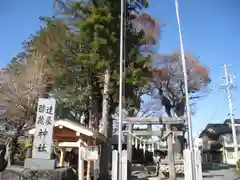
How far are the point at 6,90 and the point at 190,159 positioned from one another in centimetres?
1249

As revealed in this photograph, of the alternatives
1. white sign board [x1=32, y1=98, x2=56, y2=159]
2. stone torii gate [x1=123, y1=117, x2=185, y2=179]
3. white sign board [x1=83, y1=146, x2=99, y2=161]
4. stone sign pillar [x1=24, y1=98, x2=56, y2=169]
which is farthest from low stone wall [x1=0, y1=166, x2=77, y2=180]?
stone torii gate [x1=123, y1=117, x2=185, y2=179]

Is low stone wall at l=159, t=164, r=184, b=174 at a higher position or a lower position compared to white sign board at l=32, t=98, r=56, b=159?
lower

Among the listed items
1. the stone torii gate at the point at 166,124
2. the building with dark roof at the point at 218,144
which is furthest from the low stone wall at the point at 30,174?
the building with dark roof at the point at 218,144

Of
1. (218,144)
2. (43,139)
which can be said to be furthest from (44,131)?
(218,144)

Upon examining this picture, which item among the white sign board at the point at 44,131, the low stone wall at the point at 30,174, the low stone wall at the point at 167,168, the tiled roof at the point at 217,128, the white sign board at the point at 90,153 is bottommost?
the low stone wall at the point at 167,168

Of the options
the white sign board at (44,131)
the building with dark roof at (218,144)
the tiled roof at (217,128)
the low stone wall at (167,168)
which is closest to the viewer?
the white sign board at (44,131)

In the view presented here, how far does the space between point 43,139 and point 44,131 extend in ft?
0.99

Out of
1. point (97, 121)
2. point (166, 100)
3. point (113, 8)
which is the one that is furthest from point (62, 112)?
point (166, 100)

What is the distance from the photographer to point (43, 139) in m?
8.47

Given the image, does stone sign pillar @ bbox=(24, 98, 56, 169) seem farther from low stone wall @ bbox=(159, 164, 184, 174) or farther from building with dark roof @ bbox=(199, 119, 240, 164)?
building with dark roof @ bbox=(199, 119, 240, 164)

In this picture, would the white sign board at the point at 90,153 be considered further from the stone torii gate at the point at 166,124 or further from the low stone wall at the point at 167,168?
the low stone wall at the point at 167,168

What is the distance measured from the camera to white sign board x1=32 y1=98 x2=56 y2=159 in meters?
8.28

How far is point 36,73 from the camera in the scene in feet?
50.7

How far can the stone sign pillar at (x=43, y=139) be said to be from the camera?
8094 millimetres
